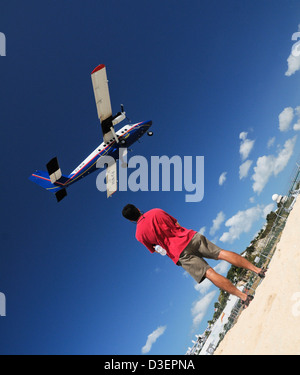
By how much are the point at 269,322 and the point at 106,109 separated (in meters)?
20.3

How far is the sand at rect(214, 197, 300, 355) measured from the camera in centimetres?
268

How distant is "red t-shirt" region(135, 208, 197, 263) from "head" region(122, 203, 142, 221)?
0.58 feet

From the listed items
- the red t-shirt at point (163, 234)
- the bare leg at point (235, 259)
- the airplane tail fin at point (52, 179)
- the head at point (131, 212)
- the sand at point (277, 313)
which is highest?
the airplane tail fin at point (52, 179)

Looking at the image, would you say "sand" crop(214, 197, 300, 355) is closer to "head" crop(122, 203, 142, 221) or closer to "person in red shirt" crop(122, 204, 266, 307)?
"person in red shirt" crop(122, 204, 266, 307)

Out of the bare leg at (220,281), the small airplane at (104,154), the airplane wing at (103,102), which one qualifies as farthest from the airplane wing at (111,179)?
the bare leg at (220,281)

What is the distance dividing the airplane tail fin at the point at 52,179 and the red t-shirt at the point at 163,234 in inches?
753

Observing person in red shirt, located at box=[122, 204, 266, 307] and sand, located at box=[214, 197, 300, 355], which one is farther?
person in red shirt, located at box=[122, 204, 266, 307]

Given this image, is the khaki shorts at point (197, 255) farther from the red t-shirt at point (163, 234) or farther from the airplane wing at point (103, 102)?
the airplane wing at point (103, 102)

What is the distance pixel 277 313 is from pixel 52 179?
21824mm

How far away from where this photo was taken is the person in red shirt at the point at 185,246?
3.99 metres

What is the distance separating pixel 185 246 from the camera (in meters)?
4.04

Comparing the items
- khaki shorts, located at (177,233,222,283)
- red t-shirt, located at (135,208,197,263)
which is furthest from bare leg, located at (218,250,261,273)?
red t-shirt, located at (135,208,197,263)
